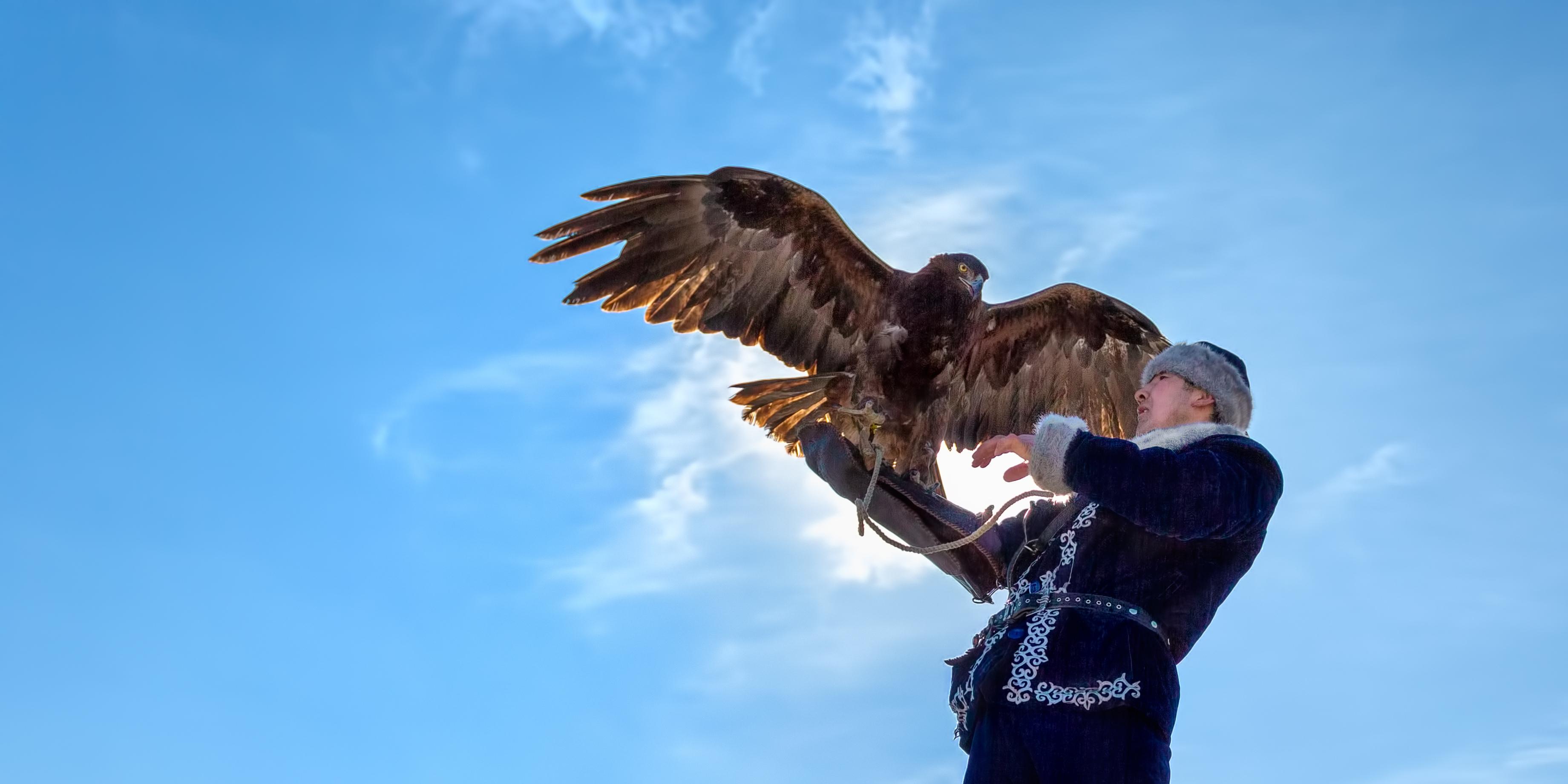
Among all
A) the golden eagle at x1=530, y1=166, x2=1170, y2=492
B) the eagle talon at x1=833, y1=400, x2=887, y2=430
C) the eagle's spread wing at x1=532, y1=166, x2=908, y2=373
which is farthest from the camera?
the eagle's spread wing at x1=532, y1=166, x2=908, y2=373

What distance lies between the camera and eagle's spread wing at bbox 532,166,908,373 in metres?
6.14

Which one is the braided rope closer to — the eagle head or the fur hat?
the fur hat

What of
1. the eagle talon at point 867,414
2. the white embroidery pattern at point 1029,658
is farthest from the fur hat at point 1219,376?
the eagle talon at point 867,414

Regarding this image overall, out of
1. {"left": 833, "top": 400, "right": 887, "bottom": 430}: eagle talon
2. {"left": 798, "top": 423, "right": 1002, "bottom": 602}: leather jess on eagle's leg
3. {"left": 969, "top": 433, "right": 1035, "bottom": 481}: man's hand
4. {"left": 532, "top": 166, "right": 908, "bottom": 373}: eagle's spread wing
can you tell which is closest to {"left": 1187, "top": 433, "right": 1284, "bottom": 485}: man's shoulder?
{"left": 969, "top": 433, "right": 1035, "bottom": 481}: man's hand

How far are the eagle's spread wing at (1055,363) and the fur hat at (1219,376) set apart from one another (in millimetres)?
2890

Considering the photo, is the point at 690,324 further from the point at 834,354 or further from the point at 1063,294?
the point at 1063,294

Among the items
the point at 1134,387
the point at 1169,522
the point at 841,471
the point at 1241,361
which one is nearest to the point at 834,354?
the point at 1134,387

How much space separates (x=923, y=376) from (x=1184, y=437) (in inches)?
113

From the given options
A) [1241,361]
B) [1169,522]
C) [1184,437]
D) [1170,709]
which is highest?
[1241,361]

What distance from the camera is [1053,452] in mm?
3084

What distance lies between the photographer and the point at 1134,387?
650cm

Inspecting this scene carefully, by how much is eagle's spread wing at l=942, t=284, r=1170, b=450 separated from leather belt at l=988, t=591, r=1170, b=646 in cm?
304

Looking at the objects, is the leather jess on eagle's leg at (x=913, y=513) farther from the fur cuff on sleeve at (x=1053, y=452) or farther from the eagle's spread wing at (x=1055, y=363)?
the eagle's spread wing at (x=1055, y=363)

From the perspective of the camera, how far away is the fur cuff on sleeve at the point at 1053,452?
10.1 feet
